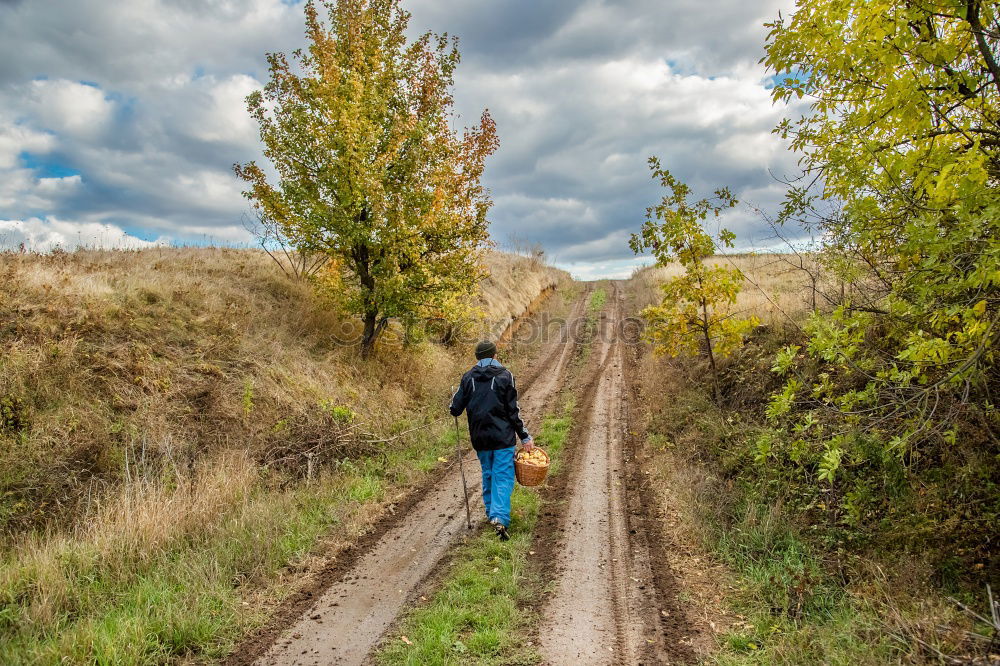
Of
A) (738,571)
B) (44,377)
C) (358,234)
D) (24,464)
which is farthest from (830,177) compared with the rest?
(44,377)

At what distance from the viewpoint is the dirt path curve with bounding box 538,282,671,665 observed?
15.5 ft

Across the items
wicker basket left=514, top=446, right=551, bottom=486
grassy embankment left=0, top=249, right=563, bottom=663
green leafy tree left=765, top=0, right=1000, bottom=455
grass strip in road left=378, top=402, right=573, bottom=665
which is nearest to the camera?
green leafy tree left=765, top=0, right=1000, bottom=455

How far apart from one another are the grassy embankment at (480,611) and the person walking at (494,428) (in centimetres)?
45

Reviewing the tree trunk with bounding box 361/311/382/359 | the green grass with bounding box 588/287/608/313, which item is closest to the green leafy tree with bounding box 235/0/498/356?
the tree trunk with bounding box 361/311/382/359

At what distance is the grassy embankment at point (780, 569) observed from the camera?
4.32 meters

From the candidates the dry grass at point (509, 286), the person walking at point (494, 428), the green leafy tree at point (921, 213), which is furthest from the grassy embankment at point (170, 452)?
the dry grass at point (509, 286)

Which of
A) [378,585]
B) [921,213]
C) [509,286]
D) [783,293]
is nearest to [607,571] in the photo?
[378,585]

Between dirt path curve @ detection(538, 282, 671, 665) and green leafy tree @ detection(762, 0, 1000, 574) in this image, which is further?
dirt path curve @ detection(538, 282, 671, 665)

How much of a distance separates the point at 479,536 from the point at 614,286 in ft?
121

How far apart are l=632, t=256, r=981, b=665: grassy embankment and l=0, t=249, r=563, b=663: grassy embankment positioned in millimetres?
4601

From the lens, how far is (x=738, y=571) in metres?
6.02

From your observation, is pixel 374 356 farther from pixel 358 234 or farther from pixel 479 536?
pixel 479 536

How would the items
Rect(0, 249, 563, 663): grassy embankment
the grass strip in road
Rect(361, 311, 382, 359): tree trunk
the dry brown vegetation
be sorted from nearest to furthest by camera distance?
the grass strip in road
Rect(0, 249, 563, 663): grassy embankment
the dry brown vegetation
Rect(361, 311, 382, 359): tree trunk

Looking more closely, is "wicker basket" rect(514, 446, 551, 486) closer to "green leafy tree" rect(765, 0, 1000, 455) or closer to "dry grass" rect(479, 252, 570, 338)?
"green leafy tree" rect(765, 0, 1000, 455)
